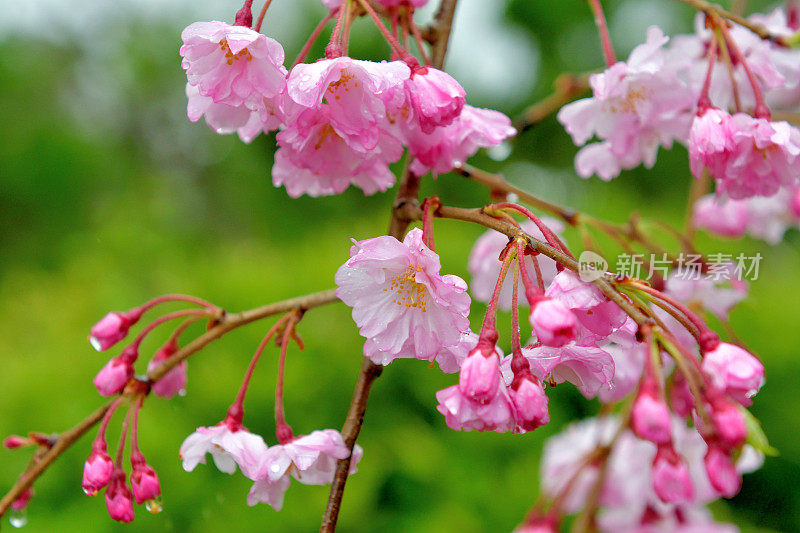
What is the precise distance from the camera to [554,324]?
543 millimetres

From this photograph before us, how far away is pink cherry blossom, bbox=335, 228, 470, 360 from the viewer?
65 cm

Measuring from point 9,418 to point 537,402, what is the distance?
8.78ft

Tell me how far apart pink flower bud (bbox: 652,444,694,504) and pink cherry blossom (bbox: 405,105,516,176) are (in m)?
0.42

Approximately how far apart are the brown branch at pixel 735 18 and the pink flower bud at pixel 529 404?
54cm

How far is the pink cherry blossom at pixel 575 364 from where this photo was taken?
0.67 m

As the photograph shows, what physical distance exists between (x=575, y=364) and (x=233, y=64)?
45 cm

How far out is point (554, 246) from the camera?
619 millimetres

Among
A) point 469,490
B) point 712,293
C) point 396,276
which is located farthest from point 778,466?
point 396,276

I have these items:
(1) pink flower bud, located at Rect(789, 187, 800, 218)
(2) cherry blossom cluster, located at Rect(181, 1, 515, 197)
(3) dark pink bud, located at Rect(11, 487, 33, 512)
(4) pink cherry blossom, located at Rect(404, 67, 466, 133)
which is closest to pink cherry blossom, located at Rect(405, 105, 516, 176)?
(2) cherry blossom cluster, located at Rect(181, 1, 515, 197)

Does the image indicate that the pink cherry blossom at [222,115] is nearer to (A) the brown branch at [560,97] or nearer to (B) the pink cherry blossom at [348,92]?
(B) the pink cherry blossom at [348,92]

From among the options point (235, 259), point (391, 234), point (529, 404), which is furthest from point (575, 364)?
point (235, 259)

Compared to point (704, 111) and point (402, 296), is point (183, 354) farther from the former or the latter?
point (704, 111)

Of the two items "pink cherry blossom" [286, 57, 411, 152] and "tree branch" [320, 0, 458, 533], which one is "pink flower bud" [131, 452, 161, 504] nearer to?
"tree branch" [320, 0, 458, 533]

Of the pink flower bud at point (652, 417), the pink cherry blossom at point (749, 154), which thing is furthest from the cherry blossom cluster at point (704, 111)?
the pink flower bud at point (652, 417)
